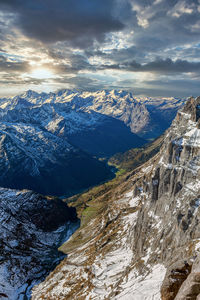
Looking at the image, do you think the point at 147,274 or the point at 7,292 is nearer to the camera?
the point at 147,274

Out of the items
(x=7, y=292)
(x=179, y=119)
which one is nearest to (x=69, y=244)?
(x=7, y=292)

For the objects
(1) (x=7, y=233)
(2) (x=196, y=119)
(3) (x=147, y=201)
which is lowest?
(1) (x=7, y=233)

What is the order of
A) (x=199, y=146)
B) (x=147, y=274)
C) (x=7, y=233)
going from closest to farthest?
1. (x=147, y=274)
2. (x=199, y=146)
3. (x=7, y=233)

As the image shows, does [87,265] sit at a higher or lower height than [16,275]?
higher

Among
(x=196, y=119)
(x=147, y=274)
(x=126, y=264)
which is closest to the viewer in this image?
→ (x=147, y=274)

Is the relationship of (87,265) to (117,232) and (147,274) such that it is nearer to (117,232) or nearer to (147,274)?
(117,232)

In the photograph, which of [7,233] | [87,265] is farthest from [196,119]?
[7,233]
